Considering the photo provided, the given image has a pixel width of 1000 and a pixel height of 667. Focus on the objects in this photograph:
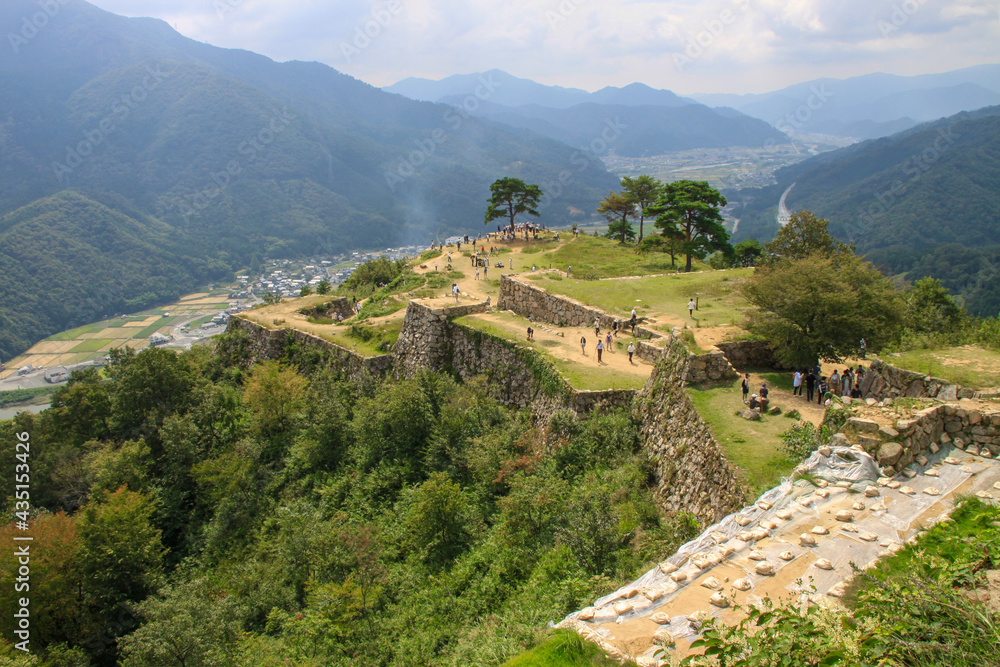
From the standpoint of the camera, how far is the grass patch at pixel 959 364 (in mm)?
10609

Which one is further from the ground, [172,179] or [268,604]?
[172,179]

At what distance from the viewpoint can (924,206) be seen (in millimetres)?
98375

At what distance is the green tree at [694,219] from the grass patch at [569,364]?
15.4 m

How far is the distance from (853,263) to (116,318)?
11696cm

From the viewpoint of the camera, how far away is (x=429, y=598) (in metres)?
12.2

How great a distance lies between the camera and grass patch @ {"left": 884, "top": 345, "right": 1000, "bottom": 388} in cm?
1061

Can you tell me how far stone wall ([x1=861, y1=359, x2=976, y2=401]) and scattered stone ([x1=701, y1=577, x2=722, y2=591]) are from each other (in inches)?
273

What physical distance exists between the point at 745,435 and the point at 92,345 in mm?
103038

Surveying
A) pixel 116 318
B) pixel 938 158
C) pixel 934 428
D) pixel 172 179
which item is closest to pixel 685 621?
pixel 934 428

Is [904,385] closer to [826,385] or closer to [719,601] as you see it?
[826,385]

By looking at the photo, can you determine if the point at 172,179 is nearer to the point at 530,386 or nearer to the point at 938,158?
the point at 530,386

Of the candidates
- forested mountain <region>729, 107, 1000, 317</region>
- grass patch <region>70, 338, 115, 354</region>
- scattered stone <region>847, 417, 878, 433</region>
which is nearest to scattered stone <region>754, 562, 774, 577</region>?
scattered stone <region>847, 417, 878, 433</region>

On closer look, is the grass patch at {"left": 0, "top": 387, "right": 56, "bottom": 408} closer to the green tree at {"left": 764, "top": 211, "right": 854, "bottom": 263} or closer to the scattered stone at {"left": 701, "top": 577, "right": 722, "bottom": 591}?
the green tree at {"left": 764, "top": 211, "right": 854, "bottom": 263}

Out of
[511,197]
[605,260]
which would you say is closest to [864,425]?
[605,260]
